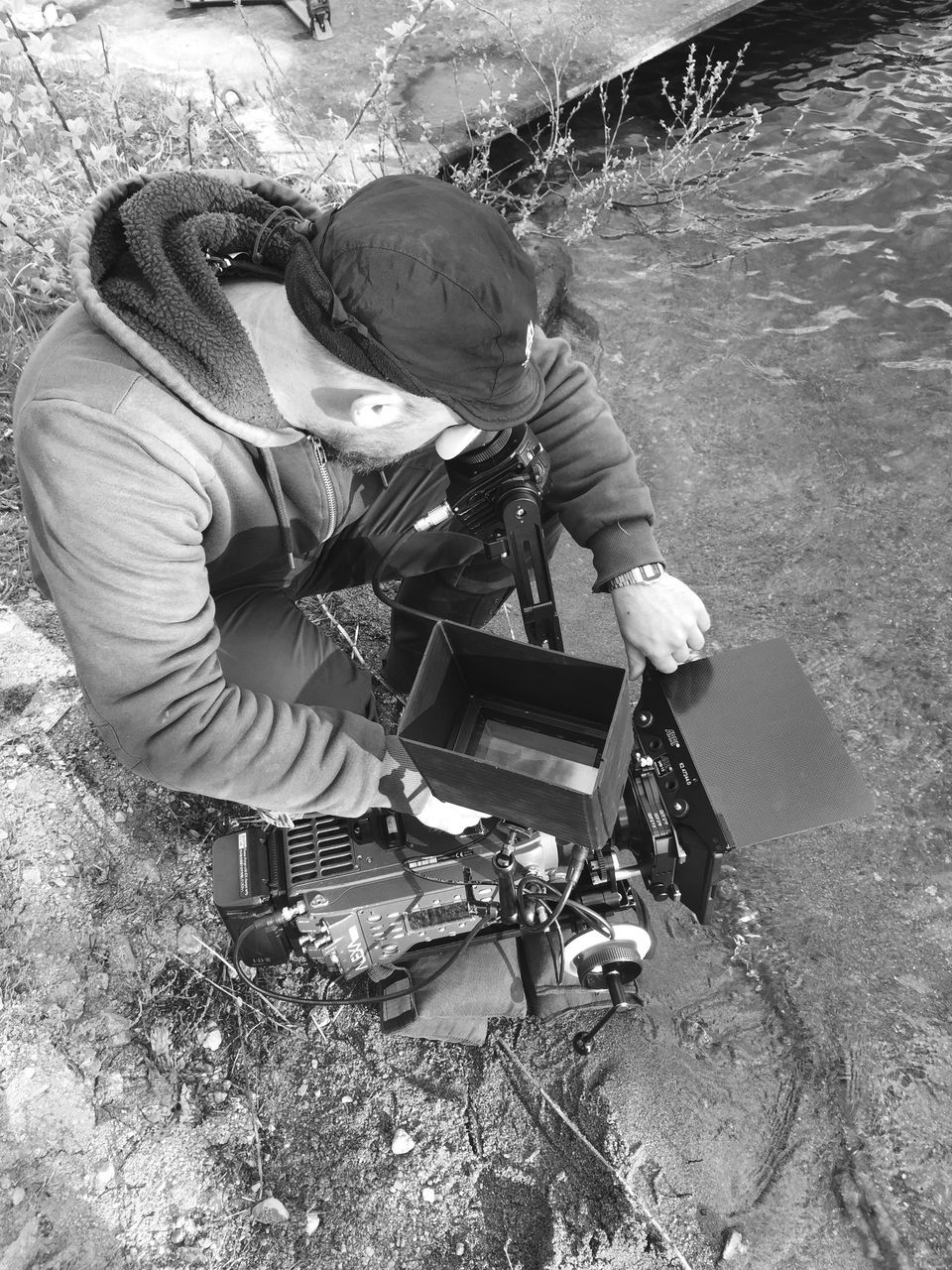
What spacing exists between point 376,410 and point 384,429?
0.08 m

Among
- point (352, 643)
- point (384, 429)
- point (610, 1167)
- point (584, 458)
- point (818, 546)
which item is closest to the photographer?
point (384, 429)

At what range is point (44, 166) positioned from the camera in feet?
10.5

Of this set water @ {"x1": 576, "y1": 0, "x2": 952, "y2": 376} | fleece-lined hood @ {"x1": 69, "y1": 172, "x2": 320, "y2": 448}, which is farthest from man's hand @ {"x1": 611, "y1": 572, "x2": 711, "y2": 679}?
water @ {"x1": 576, "y1": 0, "x2": 952, "y2": 376}

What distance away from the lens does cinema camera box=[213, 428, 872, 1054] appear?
4.94ft

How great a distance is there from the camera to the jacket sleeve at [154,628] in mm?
1478

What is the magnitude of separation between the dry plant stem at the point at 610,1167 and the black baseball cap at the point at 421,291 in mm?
1500

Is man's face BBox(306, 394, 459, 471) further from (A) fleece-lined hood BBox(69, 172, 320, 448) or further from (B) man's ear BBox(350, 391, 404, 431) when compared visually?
(A) fleece-lined hood BBox(69, 172, 320, 448)

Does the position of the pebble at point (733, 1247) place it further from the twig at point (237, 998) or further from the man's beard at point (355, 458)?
the man's beard at point (355, 458)

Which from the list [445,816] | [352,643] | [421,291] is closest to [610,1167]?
[445,816]

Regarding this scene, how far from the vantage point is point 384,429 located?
1620 millimetres

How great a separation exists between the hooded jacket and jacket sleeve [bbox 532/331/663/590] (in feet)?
2.35

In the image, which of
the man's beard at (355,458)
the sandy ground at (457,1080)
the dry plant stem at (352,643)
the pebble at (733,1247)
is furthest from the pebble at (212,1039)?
the man's beard at (355,458)

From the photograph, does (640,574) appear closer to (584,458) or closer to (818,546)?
(584,458)

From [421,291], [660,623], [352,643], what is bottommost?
[352,643]
